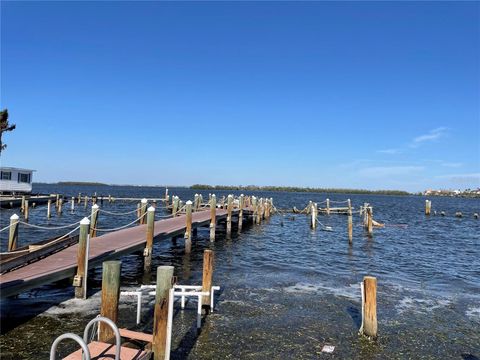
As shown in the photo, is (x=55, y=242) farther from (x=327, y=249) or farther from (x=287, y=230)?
(x=287, y=230)

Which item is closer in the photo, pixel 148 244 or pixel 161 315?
pixel 161 315

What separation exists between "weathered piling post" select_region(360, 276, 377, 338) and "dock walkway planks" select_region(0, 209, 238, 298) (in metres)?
7.23

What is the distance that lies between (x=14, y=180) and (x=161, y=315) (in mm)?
46095

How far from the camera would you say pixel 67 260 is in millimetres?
11266

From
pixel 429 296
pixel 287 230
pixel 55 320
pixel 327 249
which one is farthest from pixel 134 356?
pixel 287 230

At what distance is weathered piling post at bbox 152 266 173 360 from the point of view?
6.43m

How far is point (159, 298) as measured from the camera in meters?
6.55

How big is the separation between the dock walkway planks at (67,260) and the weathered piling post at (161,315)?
12.6 feet

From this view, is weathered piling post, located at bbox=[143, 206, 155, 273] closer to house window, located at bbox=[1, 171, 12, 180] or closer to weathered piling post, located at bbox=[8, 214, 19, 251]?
weathered piling post, located at bbox=[8, 214, 19, 251]

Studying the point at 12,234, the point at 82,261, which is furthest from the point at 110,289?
the point at 12,234

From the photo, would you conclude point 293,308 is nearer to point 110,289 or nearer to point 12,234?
point 110,289

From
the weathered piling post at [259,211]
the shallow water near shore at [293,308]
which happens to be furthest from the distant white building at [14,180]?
the weathered piling post at [259,211]

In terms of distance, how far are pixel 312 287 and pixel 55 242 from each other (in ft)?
27.8

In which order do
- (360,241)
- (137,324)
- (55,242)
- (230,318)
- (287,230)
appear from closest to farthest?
1. (137,324)
2. (230,318)
3. (55,242)
4. (360,241)
5. (287,230)
